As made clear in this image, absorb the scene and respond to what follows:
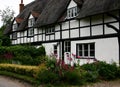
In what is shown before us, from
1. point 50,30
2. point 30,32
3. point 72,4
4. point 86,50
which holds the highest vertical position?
point 72,4

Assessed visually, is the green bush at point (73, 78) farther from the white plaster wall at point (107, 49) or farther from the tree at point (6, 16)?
the tree at point (6, 16)

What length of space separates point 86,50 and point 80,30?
77.6 inches

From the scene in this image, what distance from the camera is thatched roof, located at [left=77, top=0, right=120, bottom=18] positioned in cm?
1998

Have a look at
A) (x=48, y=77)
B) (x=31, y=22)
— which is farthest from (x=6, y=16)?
(x=48, y=77)

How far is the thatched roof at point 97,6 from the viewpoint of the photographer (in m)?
20.0

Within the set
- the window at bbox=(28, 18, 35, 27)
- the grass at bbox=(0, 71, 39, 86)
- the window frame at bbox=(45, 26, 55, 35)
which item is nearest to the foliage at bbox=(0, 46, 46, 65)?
the window frame at bbox=(45, 26, 55, 35)

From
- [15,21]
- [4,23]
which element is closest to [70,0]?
[15,21]

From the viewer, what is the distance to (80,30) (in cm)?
2405

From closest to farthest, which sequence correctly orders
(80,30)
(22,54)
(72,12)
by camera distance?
1. (80,30)
2. (72,12)
3. (22,54)

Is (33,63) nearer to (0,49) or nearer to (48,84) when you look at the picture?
(0,49)

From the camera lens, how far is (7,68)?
2098cm

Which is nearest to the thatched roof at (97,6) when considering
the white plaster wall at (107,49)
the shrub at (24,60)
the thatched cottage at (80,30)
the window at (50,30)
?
the thatched cottage at (80,30)

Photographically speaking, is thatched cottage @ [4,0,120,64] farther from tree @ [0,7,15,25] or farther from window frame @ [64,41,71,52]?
tree @ [0,7,15,25]

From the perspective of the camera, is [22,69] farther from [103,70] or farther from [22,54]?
[22,54]
